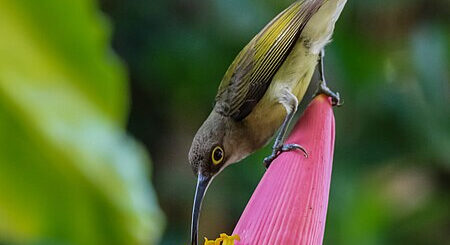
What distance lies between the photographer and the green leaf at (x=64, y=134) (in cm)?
104

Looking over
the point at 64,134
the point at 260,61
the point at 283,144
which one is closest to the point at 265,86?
the point at 260,61

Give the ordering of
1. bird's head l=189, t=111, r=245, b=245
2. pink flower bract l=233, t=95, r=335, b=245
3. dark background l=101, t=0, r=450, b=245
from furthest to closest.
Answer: dark background l=101, t=0, r=450, b=245 < bird's head l=189, t=111, r=245, b=245 < pink flower bract l=233, t=95, r=335, b=245

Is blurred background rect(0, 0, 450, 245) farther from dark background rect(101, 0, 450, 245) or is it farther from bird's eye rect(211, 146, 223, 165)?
bird's eye rect(211, 146, 223, 165)

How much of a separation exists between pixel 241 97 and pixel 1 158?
34 cm

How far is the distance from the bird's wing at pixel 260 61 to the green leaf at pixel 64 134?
0.15 metres

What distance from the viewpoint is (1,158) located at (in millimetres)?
1135

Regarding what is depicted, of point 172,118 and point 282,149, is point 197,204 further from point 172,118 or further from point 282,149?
point 172,118

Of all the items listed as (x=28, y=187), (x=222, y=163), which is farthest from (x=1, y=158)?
(x=222, y=163)

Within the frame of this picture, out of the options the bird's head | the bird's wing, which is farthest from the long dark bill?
the bird's wing

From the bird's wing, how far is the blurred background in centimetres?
15

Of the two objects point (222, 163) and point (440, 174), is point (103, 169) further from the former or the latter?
point (440, 174)

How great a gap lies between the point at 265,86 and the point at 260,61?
0.03 metres

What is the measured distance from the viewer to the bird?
98 centimetres

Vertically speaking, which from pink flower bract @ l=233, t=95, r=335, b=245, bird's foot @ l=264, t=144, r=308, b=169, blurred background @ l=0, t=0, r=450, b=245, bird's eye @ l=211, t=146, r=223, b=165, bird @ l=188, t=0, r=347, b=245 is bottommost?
pink flower bract @ l=233, t=95, r=335, b=245
